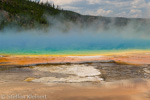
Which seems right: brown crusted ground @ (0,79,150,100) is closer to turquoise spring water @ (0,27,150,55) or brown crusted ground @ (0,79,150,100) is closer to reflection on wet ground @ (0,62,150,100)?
reflection on wet ground @ (0,62,150,100)

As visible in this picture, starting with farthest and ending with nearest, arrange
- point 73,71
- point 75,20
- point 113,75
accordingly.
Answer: point 75,20, point 73,71, point 113,75

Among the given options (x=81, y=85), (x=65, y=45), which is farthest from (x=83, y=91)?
(x=65, y=45)

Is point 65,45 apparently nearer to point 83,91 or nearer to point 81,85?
point 81,85

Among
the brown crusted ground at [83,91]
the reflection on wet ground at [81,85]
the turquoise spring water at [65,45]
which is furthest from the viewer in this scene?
the turquoise spring water at [65,45]

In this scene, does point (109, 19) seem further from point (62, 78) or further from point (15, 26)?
point (62, 78)

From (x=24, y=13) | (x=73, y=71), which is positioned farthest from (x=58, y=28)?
(x=73, y=71)

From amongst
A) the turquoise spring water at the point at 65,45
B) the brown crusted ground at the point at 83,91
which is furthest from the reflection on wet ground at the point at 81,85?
the turquoise spring water at the point at 65,45

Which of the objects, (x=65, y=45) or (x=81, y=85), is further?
(x=65, y=45)

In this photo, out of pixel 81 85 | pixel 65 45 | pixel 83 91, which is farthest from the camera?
pixel 65 45

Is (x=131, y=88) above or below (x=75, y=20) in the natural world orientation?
below

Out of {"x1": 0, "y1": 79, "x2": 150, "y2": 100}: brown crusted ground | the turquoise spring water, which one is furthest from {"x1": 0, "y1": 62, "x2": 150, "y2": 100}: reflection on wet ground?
the turquoise spring water

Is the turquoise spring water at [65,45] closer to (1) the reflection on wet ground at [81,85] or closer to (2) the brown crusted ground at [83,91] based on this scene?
(1) the reflection on wet ground at [81,85]

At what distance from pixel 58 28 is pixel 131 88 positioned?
60555 mm

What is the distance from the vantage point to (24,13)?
58406 millimetres
